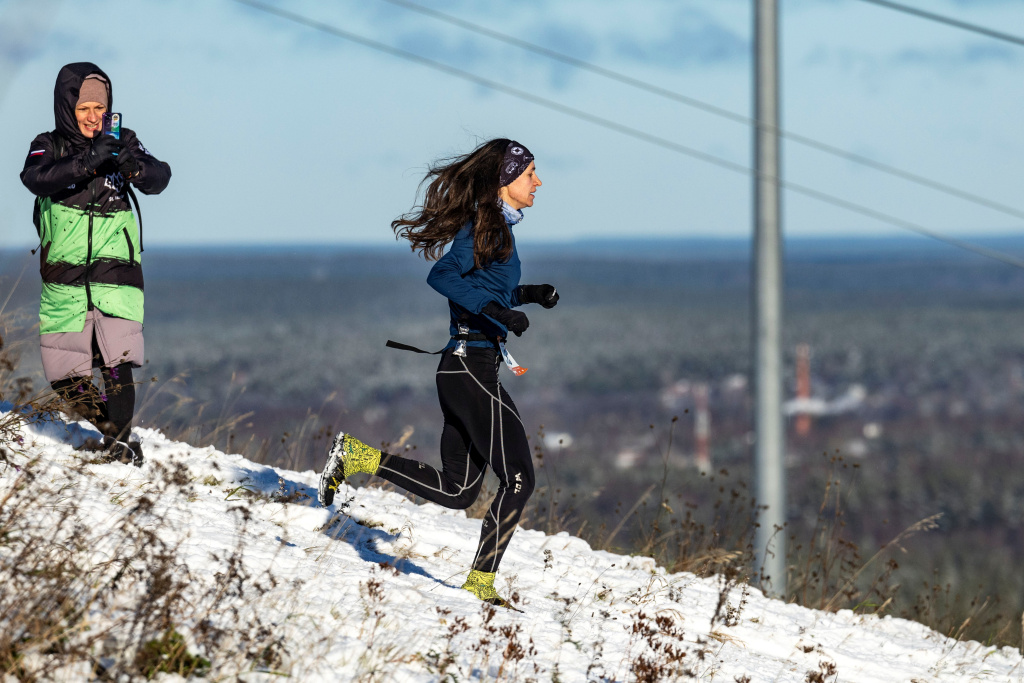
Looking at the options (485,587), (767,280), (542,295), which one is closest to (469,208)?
(542,295)

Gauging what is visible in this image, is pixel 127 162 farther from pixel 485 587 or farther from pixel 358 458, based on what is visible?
pixel 485 587

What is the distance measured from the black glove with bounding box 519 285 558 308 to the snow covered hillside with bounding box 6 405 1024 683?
4.13ft

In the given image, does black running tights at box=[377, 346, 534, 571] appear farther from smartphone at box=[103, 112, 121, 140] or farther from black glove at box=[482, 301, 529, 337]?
smartphone at box=[103, 112, 121, 140]

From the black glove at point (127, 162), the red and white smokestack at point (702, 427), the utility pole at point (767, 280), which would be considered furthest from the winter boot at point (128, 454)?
the red and white smokestack at point (702, 427)

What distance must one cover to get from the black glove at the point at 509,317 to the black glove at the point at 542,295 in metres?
0.15

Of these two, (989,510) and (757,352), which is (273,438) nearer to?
(757,352)

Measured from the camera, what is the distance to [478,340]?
183 inches

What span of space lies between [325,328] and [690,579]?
5228 centimetres

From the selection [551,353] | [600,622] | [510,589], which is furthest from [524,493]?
[551,353]

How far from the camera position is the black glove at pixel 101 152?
4.94 metres

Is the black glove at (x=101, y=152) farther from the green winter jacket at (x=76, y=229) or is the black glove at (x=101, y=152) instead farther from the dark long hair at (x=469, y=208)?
the dark long hair at (x=469, y=208)

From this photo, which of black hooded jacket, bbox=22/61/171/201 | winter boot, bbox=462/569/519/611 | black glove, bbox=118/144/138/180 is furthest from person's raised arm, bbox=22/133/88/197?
winter boot, bbox=462/569/519/611

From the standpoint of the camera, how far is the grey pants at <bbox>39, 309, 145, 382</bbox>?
17.1 ft

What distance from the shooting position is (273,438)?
26.2ft
